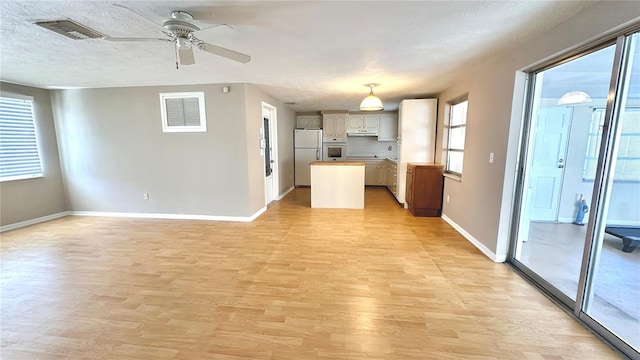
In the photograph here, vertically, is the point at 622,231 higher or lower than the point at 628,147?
lower

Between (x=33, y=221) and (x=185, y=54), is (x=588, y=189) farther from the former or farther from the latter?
(x=33, y=221)

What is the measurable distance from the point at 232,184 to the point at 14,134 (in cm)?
359

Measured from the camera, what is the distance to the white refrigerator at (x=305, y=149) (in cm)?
717

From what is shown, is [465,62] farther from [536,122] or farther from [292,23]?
[292,23]

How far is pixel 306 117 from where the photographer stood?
25.2ft

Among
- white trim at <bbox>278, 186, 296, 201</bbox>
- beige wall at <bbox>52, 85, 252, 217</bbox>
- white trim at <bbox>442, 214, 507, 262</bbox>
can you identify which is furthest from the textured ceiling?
white trim at <bbox>278, 186, 296, 201</bbox>

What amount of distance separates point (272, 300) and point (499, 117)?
313 cm

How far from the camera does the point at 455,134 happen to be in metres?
4.35

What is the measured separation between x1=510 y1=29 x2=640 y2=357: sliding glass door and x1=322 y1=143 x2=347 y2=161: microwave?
185 inches

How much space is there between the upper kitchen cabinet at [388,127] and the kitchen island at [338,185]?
2.70 meters

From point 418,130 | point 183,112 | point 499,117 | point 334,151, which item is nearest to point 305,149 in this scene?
point 334,151

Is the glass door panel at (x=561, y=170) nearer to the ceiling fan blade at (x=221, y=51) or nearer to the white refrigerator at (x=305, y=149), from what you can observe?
the ceiling fan blade at (x=221, y=51)

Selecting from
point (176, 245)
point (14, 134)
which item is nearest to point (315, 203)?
point (176, 245)

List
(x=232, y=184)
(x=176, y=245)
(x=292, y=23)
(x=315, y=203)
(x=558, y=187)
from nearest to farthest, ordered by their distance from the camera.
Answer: (x=292, y=23)
(x=176, y=245)
(x=558, y=187)
(x=232, y=184)
(x=315, y=203)
